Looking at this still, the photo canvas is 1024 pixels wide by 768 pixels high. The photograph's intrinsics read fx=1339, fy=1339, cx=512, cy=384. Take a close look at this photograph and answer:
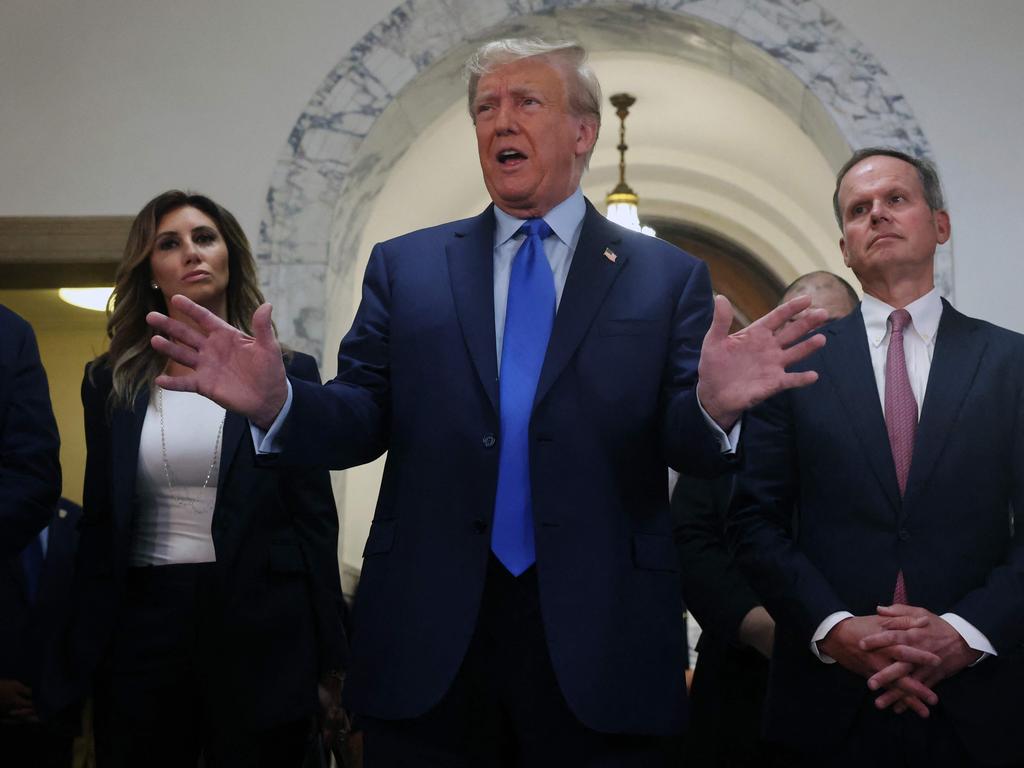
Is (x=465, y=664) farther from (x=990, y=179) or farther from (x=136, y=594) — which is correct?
(x=990, y=179)

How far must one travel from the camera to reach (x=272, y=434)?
202cm

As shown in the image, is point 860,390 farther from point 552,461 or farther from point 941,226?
point 552,461

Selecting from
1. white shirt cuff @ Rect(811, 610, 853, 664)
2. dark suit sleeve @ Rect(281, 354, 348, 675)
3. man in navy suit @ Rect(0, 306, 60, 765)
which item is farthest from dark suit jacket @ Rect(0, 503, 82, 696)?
white shirt cuff @ Rect(811, 610, 853, 664)

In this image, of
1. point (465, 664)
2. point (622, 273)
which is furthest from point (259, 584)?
point (622, 273)

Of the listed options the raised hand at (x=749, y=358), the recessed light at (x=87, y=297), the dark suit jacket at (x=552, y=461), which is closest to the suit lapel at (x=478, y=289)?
the dark suit jacket at (x=552, y=461)

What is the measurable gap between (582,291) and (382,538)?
525mm

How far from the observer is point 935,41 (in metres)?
4.92

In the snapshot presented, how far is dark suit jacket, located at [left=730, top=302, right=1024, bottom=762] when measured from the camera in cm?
235

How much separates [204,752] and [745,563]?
1.16 m

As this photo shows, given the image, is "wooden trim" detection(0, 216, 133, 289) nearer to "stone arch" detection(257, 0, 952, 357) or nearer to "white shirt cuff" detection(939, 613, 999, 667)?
"stone arch" detection(257, 0, 952, 357)

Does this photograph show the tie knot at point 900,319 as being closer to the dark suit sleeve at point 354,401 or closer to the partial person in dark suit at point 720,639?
the partial person in dark suit at point 720,639

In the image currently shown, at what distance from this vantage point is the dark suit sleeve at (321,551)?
2867 mm

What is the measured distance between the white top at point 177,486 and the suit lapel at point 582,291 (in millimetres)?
1042

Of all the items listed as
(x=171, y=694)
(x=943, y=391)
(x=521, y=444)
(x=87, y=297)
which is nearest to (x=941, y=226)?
(x=943, y=391)
